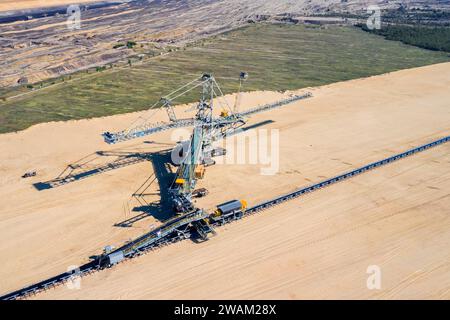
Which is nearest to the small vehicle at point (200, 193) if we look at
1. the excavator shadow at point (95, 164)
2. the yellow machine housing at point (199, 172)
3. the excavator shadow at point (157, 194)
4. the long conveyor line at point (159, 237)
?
the yellow machine housing at point (199, 172)

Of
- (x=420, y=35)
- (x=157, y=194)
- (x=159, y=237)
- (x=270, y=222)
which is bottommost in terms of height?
(x=270, y=222)

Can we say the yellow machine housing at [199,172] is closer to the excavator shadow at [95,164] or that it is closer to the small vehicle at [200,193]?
the small vehicle at [200,193]

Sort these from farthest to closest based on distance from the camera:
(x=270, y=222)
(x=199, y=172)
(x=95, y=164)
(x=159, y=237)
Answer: (x=95, y=164) < (x=199, y=172) < (x=270, y=222) < (x=159, y=237)

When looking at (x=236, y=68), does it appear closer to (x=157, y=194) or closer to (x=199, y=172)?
(x=199, y=172)

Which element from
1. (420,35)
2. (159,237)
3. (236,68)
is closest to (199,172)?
(159,237)

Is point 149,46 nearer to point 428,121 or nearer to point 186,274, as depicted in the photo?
point 428,121

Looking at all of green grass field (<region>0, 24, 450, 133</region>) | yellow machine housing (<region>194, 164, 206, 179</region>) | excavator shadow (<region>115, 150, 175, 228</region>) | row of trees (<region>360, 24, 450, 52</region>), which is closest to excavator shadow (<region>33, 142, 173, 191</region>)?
excavator shadow (<region>115, 150, 175, 228</region>)

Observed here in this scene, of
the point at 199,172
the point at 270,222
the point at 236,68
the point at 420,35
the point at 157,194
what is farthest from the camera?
the point at 420,35
